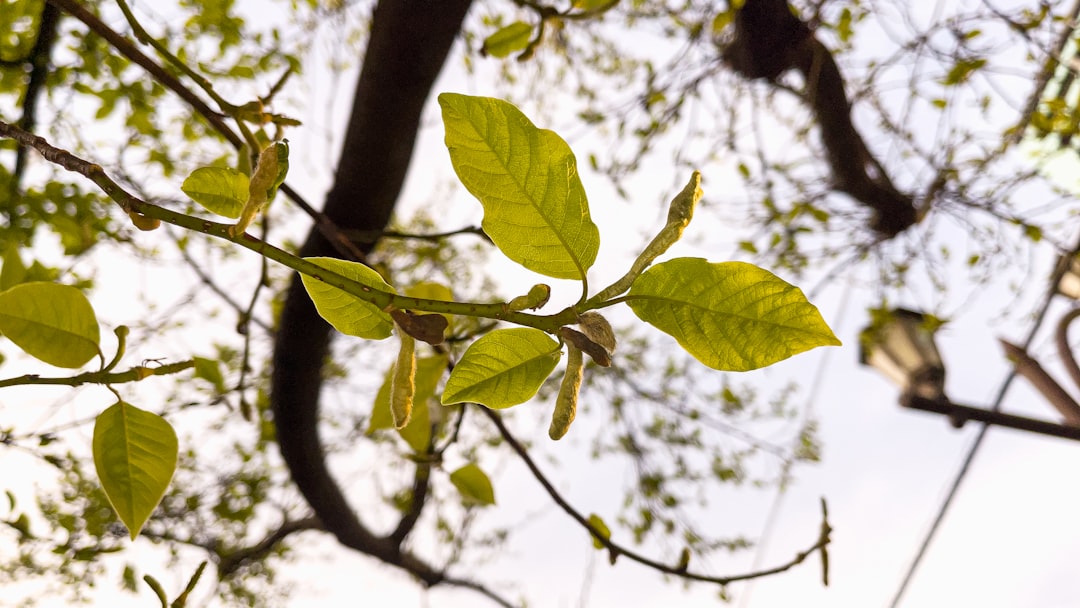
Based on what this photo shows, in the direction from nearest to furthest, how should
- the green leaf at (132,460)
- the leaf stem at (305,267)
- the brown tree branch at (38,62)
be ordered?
the leaf stem at (305,267) < the green leaf at (132,460) < the brown tree branch at (38,62)

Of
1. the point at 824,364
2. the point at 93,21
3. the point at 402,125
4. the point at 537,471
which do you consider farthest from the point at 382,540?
the point at 824,364

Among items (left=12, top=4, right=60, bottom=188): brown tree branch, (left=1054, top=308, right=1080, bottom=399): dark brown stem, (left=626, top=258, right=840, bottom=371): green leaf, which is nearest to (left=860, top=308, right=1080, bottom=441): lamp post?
(left=1054, top=308, right=1080, bottom=399): dark brown stem

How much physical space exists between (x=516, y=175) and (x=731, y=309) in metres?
0.12

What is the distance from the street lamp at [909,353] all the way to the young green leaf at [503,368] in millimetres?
1718

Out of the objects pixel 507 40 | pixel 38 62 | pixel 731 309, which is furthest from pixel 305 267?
pixel 38 62

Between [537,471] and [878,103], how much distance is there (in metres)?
1.77

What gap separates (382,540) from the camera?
5.20ft

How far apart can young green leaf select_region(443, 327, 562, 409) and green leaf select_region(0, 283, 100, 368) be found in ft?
0.80

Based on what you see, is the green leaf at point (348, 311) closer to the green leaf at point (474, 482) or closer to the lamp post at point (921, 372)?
the green leaf at point (474, 482)

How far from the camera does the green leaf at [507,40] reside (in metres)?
0.72

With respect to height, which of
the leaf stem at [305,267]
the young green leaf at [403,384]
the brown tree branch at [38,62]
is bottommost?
the young green leaf at [403,384]

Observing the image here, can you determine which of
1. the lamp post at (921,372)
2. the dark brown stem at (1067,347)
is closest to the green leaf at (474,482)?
the lamp post at (921,372)

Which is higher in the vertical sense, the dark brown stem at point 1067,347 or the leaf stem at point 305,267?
the dark brown stem at point 1067,347

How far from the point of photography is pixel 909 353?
1.73 metres
